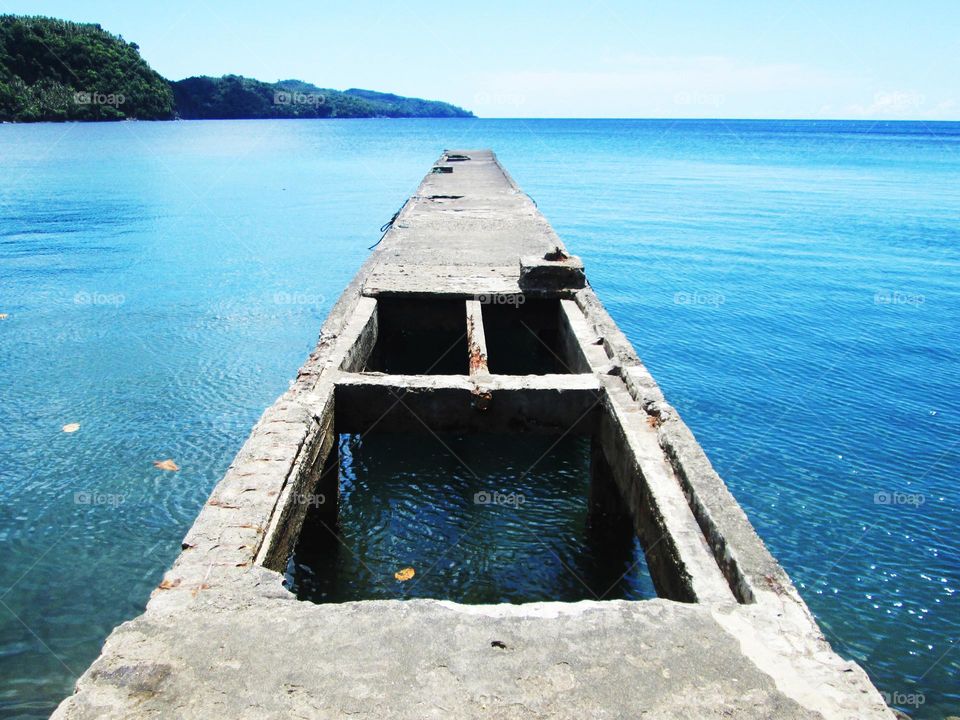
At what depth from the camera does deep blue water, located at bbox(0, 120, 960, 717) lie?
221 inches

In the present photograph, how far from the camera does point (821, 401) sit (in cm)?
939

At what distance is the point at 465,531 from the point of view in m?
6.21

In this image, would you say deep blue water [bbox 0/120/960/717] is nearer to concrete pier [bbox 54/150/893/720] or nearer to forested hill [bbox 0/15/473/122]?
concrete pier [bbox 54/150/893/720]

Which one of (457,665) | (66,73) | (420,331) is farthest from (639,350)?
(66,73)

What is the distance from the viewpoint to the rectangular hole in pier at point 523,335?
8.74m

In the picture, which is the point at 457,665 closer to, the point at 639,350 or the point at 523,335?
the point at 523,335

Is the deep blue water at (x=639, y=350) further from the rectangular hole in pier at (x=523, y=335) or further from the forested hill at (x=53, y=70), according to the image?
the forested hill at (x=53, y=70)

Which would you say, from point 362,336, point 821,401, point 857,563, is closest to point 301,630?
point 362,336

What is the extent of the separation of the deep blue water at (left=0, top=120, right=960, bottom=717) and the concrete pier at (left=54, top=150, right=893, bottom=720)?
2121 mm

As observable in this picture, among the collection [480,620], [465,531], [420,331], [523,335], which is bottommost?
[465,531]

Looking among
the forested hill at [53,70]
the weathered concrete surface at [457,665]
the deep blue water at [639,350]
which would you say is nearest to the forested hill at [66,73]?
the forested hill at [53,70]

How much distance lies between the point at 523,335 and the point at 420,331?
1722 millimetres

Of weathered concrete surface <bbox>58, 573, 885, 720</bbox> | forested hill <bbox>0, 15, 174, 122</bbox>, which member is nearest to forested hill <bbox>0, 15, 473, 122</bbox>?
forested hill <bbox>0, 15, 174, 122</bbox>

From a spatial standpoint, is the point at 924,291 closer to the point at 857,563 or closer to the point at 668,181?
the point at 857,563
